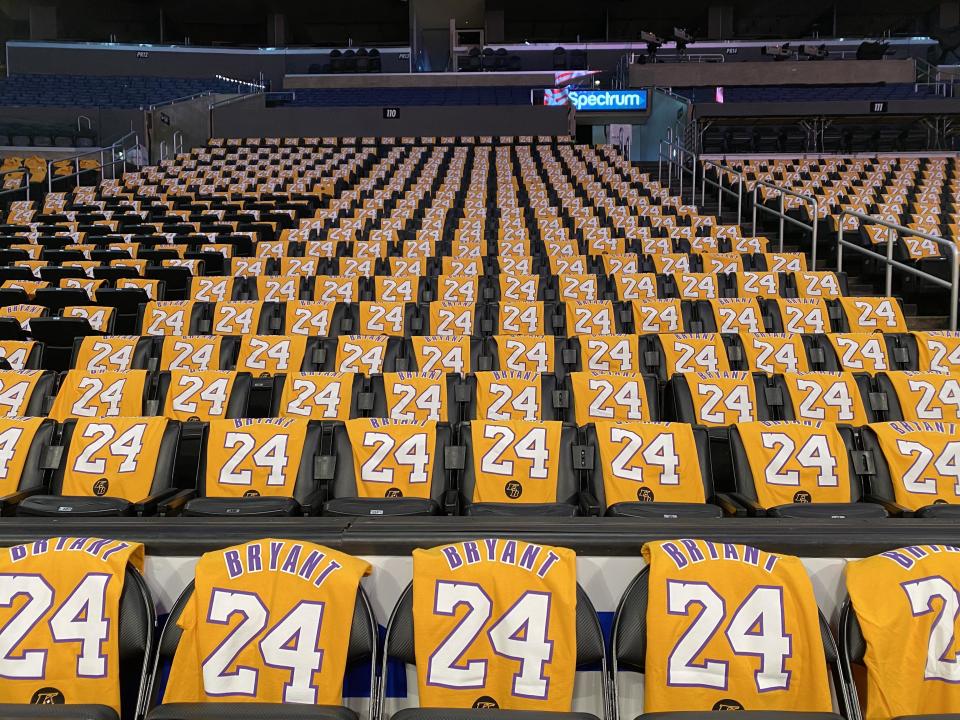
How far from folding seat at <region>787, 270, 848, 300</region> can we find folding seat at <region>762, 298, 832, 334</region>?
76 centimetres

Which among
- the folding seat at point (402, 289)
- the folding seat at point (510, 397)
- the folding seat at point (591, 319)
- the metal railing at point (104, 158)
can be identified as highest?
the metal railing at point (104, 158)

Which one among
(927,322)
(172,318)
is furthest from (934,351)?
(172,318)

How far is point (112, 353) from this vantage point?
461 cm

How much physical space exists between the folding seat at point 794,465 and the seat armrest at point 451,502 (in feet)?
3.53

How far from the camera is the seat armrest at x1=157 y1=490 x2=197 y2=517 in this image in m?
2.95

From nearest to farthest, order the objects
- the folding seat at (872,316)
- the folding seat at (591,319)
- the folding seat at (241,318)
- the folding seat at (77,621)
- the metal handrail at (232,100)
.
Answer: the folding seat at (77,621) < the folding seat at (872,316) < the folding seat at (591,319) < the folding seat at (241,318) < the metal handrail at (232,100)

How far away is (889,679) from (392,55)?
82.2 feet

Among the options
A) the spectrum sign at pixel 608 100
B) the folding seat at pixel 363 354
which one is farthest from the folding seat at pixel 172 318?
the spectrum sign at pixel 608 100

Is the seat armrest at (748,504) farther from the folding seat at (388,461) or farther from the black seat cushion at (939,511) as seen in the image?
the folding seat at (388,461)

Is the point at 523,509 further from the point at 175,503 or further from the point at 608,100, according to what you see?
the point at 608,100

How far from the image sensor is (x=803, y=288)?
6078 mm

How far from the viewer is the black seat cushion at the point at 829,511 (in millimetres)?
2631

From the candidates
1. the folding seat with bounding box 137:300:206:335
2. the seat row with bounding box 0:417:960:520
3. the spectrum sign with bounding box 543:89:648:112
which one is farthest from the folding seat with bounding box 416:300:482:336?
the spectrum sign with bounding box 543:89:648:112

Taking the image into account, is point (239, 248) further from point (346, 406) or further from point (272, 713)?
point (272, 713)
